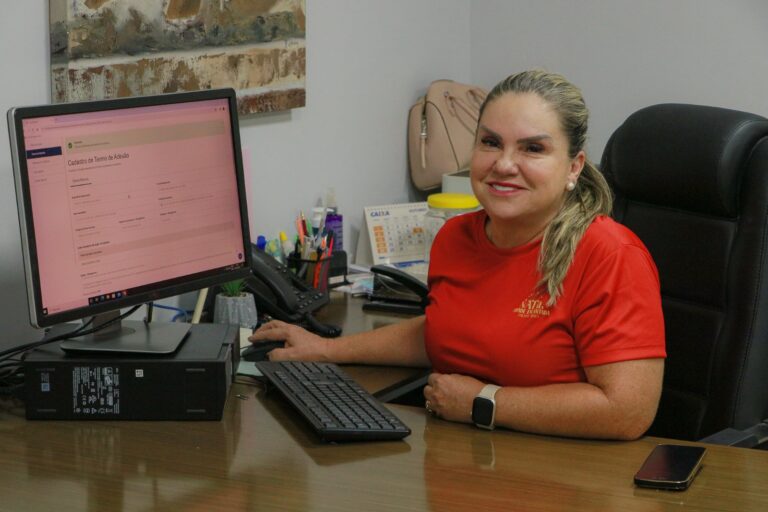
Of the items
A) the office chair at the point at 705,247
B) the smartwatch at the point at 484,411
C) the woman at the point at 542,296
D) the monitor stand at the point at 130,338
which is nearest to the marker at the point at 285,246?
the woman at the point at 542,296

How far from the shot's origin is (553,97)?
A: 180 cm

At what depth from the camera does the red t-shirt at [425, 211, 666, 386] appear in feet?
5.53

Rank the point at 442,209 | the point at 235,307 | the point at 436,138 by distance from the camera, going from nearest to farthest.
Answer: the point at 235,307, the point at 442,209, the point at 436,138

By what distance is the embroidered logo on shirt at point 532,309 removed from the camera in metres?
1.76

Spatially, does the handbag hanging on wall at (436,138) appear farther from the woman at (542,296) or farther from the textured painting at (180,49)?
the woman at (542,296)

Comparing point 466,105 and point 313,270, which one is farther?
point 466,105

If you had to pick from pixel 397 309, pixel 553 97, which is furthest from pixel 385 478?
pixel 397 309

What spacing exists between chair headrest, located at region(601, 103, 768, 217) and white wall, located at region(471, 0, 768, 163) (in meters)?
0.92

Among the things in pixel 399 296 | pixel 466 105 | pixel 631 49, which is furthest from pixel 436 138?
pixel 399 296

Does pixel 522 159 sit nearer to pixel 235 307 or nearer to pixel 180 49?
pixel 235 307

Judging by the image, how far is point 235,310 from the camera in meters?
2.14

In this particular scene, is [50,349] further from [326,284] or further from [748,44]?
[748,44]

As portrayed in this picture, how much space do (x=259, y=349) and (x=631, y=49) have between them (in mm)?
1687

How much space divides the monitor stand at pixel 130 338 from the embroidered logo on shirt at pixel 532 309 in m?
0.57
